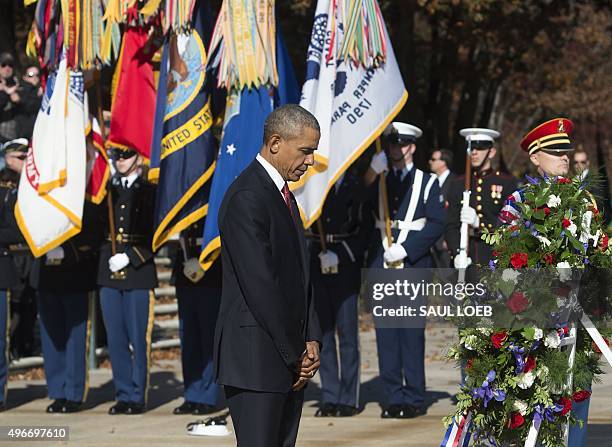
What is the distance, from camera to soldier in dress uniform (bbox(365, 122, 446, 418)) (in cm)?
1022

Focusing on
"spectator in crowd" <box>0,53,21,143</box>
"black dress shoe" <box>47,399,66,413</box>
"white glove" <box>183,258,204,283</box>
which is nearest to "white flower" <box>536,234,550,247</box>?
"white glove" <box>183,258,204,283</box>

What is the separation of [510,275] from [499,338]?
0.33 metres

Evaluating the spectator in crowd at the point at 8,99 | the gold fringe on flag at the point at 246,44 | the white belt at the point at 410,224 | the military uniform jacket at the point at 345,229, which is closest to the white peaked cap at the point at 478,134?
the white belt at the point at 410,224

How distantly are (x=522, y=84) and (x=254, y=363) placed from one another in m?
26.1

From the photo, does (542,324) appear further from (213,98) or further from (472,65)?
(472,65)

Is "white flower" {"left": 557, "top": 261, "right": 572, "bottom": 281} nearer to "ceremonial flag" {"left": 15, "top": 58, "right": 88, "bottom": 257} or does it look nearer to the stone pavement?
the stone pavement

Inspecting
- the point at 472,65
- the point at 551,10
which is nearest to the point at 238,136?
the point at 551,10

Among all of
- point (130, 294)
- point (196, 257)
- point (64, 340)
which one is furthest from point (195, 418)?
point (64, 340)

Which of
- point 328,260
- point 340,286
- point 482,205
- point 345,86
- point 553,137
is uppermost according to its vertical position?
point 345,86

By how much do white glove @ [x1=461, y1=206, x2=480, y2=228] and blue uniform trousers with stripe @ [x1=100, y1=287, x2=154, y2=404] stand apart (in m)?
2.55

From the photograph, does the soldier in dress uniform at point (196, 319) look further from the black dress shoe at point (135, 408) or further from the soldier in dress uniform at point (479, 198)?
the soldier in dress uniform at point (479, 198)

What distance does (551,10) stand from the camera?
21359 millimetres

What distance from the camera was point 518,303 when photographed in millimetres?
6957

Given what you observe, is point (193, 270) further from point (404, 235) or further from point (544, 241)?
point (544, 241)
